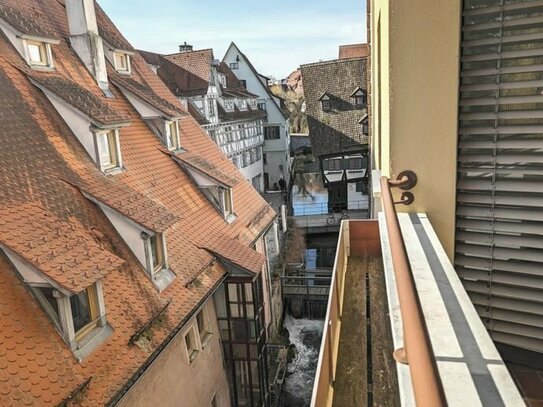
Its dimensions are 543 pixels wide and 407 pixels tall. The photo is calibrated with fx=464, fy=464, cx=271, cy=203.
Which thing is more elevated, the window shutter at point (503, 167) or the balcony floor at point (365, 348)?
the window shutter at point (503, 167)

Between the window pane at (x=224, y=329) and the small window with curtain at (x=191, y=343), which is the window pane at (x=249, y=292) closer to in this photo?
the window pane at (x=224, y=329)

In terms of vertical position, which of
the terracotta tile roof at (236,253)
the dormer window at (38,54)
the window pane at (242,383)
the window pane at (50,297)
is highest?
the dormer window at (38,54)

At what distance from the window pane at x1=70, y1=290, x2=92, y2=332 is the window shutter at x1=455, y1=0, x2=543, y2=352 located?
4.79 metres

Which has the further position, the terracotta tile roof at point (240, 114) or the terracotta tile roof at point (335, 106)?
the terracotta tile roof at point (240, 114)

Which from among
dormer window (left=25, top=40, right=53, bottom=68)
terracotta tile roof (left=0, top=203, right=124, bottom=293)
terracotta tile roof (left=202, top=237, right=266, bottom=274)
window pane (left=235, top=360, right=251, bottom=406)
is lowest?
window pane (left=235, top=360, right=251, bottom=406)

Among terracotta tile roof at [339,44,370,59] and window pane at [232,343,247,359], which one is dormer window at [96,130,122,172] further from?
terracotta tile roof at [339,44,370,59]

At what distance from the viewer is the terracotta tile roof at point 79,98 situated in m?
7.85

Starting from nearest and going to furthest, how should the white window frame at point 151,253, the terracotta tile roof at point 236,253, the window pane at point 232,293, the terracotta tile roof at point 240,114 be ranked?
the white window frame at point 151,253 < the terracotta tile roof at point 236,253 < the window pane at point 232,293 < the terracotta tile roof at point 240,114

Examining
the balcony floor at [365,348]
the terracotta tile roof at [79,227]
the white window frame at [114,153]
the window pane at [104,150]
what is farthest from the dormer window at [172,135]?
the balcony floor at [365,348]

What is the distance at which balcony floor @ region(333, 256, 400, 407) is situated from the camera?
232cm

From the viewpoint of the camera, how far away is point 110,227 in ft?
24.1

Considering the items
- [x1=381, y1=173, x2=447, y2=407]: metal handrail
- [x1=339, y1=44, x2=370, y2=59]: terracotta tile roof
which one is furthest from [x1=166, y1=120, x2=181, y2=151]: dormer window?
[x1=339, y1=44, x2=370, y2=59]: terracotta tile roof

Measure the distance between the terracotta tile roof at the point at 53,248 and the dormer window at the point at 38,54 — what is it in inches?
138

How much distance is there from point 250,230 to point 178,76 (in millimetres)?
13863
